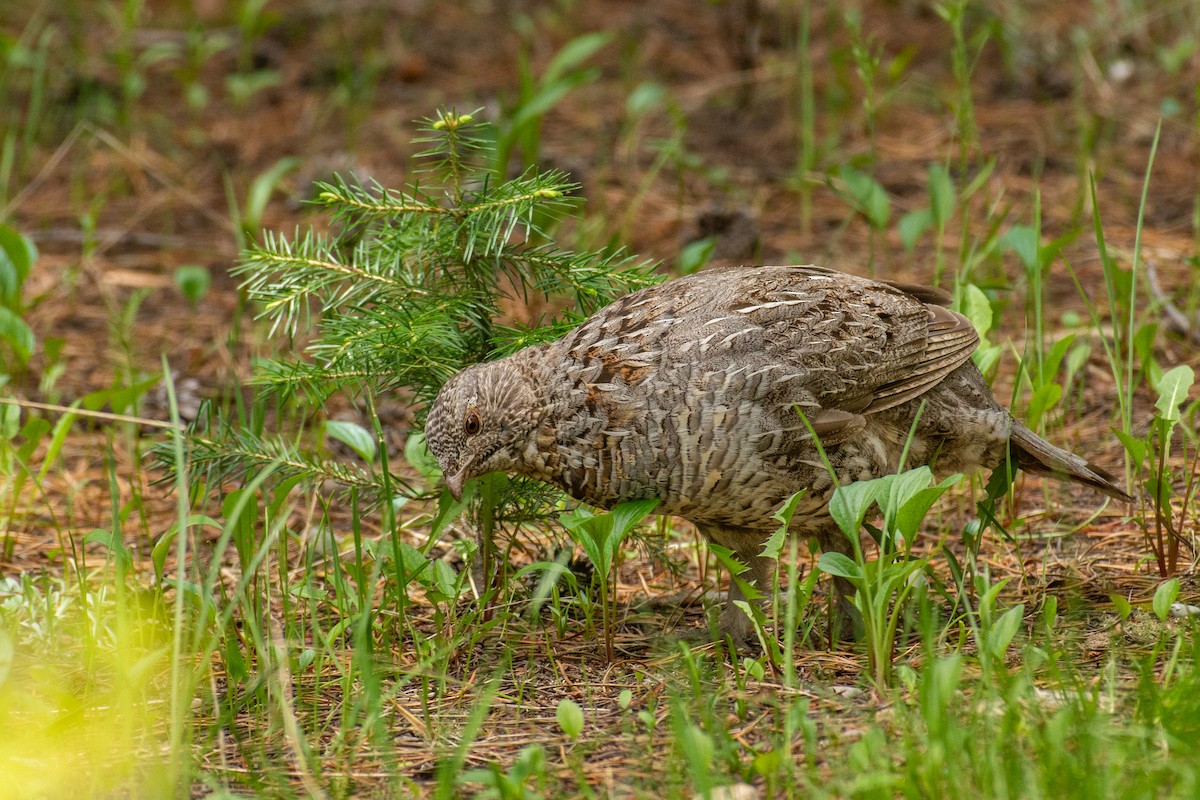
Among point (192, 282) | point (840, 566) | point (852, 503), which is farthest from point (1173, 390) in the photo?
point (192, 282)

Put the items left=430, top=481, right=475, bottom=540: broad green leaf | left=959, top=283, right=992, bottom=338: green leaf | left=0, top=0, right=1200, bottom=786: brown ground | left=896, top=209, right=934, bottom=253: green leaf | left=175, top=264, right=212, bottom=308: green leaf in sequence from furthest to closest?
left=0, top=0, right=1200, bottom=786: brown ground → left=175, top=264, right=212, bottom=308: green leaf → left=896, top=209, right=934, bottom=253: green leaf → left=959, top=283, right=992, bottom=338: green leaf → left=430, top=481, right=475, bottom=540: broad green leaf

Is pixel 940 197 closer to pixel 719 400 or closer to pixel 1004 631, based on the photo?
pixel 719 400

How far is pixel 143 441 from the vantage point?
5.63m

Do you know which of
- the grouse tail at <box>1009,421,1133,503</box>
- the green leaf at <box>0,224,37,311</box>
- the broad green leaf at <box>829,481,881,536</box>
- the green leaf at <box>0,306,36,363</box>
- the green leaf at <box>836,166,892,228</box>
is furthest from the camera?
the green leaf at <box>836,166,892,228</box>

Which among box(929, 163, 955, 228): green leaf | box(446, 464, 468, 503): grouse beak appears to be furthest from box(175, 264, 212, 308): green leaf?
box(929, 163, 955, 228): green leaf

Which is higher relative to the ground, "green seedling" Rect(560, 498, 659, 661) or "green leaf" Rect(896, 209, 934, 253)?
"green leaf" Rect(896, 209, 934, 253)

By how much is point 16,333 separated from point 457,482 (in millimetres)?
2452

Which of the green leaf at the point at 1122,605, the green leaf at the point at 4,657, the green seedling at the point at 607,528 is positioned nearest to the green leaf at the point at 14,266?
the green leaf at the point at 4,657

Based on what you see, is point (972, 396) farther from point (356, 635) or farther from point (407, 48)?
point (407, 48)

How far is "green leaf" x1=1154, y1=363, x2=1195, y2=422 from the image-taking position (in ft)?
13.0

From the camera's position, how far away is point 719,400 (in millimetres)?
3625

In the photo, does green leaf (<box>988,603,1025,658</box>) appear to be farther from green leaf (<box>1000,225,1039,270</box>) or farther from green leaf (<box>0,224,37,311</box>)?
green leaf (<box>0,224,37,311</box>)

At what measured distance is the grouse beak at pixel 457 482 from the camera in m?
3.67

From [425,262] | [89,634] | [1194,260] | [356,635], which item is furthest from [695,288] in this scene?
[1194,260]
